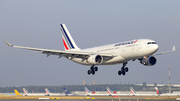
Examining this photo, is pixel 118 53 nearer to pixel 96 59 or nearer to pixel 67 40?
pixel 96 59

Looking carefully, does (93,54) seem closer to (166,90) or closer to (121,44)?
(121,44)

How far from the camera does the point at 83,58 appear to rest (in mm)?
53406

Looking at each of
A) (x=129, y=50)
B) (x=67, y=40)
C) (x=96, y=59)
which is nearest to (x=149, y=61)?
(x=129, y=50)

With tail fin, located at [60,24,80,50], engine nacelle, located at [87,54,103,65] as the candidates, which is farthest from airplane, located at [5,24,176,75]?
tail fin, located at [60,24,80,50]

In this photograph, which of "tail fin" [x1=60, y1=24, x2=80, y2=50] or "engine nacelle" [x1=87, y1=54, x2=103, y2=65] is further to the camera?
"tail fin" [x1=60, y1=24, x2=80, y2=50]

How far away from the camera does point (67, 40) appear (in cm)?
6569

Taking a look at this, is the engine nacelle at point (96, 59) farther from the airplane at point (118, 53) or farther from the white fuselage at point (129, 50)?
the white fuselage at point (129, 50)

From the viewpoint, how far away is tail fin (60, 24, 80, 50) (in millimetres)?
64562

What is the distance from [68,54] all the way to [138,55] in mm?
14044

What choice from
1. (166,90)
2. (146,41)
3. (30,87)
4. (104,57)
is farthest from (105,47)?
(30,87)

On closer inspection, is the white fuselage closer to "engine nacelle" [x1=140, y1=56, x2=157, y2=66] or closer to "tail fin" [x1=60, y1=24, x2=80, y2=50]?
"engine nacelle" [x1=140, y1=56, x2=157, y2=66]

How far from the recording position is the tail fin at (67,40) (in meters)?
64.6

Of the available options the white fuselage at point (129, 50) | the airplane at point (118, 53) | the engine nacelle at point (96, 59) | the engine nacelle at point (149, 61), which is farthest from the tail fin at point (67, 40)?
the engine nacelle at point (149, 61)

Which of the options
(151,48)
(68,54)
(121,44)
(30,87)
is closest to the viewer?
(151,48)
